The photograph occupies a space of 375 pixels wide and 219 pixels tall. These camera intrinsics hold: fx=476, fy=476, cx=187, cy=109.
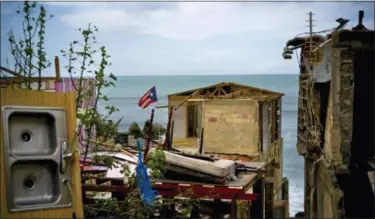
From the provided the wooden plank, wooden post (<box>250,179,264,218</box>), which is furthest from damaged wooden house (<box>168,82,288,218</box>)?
the wooden plank

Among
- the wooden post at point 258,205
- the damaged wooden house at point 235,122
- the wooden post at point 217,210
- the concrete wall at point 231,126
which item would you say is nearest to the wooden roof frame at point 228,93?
the damaged wooden house at point 235,122

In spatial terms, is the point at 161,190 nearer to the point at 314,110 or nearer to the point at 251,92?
the point at 314,110

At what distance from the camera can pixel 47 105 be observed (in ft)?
8.92

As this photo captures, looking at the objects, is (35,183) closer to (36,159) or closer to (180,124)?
(36,159)

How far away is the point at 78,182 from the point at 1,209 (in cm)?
45

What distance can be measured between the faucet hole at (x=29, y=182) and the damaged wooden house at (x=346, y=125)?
6.12m

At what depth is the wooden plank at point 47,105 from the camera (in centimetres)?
258

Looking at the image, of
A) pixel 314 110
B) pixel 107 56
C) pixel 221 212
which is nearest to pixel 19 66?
Answer: pixel 107 56

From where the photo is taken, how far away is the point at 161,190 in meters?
7.03

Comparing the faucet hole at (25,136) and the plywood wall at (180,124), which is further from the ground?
the faucet hole at (25,136)

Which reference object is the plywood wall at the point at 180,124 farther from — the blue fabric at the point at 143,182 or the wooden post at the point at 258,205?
the blue fabric at the point at 143,182

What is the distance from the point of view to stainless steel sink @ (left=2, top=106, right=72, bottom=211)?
263 centimetres

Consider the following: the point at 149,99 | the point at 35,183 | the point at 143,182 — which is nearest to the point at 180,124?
the point at 149,99

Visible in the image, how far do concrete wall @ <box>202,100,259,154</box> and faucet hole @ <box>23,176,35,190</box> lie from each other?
1491 centimetres
